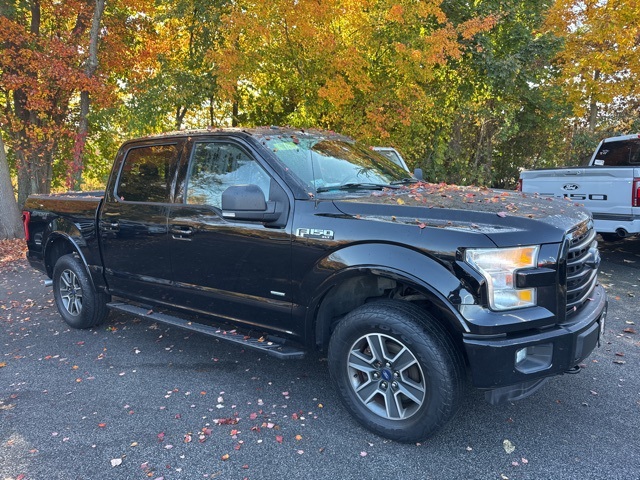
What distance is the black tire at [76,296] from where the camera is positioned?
4895 mm

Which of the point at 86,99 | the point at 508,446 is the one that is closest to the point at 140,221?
the point at 508,446

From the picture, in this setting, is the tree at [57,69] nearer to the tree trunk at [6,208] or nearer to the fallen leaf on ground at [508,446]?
the tree trunk at [6,208]

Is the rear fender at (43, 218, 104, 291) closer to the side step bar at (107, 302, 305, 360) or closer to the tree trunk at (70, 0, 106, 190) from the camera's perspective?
the side step bar at (107, 302, 305, 360)

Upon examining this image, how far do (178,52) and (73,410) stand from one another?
38.9ft

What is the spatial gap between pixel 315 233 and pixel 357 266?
390 millimetres

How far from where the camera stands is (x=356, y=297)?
3229 millimetres

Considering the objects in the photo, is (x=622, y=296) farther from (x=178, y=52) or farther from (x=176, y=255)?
(x=178, y=52)

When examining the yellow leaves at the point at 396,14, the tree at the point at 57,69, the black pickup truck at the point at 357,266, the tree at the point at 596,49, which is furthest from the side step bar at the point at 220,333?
the tree at the point at 596,49

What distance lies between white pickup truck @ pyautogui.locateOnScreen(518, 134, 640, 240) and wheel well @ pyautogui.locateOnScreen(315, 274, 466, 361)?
4.52 meters

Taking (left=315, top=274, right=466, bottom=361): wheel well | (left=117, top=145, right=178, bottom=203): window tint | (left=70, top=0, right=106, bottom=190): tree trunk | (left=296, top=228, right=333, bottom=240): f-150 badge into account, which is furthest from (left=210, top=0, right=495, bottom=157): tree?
(left=315, top=274, right=466, bottom=361): wheel well

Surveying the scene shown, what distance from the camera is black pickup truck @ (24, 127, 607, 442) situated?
2.60 metres

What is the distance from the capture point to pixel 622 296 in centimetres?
573

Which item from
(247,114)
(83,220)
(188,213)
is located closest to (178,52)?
(247,114)

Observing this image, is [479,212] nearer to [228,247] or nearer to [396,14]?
[228,247]
